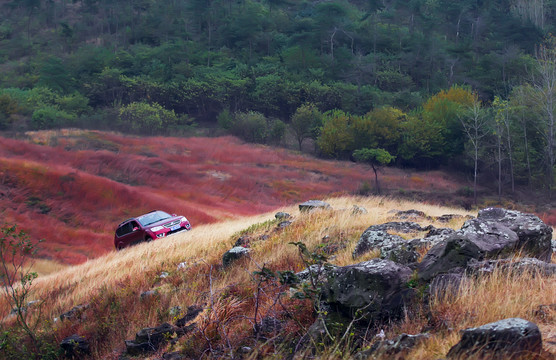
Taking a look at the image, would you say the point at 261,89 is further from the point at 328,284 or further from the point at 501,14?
the point at 328,284

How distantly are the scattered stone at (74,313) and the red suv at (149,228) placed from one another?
264 inches

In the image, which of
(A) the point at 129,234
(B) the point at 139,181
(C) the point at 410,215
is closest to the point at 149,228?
(A) the point at 129,234

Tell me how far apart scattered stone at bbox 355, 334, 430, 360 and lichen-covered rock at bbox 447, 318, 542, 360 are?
40 centimetres

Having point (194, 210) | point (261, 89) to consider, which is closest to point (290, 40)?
point (261, 89)

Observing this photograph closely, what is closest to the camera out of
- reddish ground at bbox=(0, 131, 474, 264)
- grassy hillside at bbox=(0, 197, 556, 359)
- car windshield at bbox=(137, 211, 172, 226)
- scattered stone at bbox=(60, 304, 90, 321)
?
grassy hillside at bbox=(0, 197, 556, 359)

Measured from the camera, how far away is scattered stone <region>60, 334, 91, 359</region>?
612cm

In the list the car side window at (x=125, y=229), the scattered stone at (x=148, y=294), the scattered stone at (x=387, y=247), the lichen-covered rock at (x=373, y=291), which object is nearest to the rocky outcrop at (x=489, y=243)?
the scattered stone at (x=387, y=247)

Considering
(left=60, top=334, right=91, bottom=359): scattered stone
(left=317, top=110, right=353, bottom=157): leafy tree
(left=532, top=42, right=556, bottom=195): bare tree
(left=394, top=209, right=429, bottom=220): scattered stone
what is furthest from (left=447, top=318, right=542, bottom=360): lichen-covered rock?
(left=317, top=110, right=353, bottom=157): leafy tree

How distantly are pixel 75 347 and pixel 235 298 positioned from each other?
90.4 inches

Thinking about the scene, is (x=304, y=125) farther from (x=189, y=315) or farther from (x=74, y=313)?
(x=189, y=315)

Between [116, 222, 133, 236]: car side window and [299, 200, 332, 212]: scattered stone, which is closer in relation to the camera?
[299, 200, 332, 212]: scattered stone

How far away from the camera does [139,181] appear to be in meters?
35.6

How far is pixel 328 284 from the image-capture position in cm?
476

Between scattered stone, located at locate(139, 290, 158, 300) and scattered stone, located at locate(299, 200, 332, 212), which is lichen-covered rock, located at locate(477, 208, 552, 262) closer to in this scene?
scattered stone, located at locate(139, 290, 158, 300)
